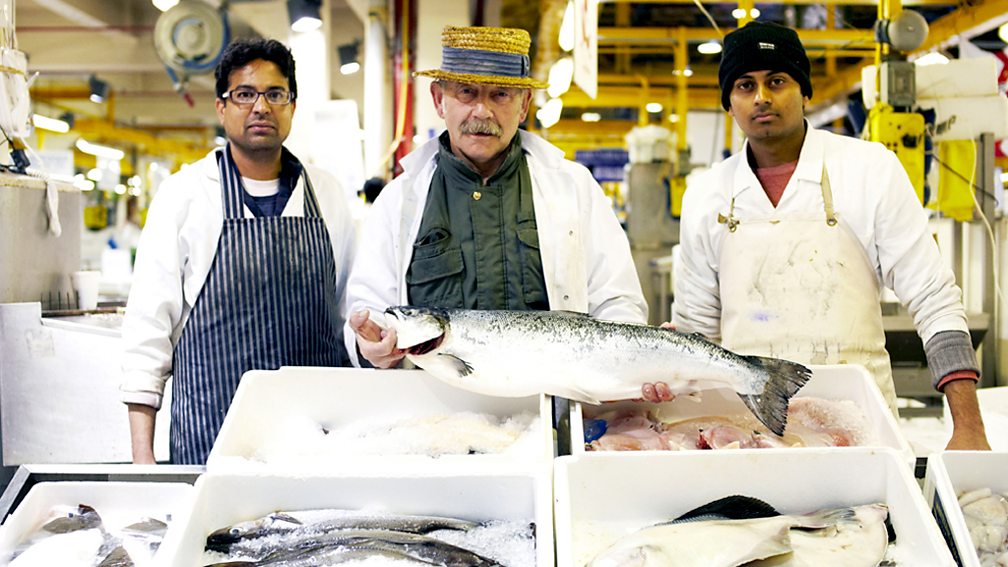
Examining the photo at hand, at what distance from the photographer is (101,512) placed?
1.79m

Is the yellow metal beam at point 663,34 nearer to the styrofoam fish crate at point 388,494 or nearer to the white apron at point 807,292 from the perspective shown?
the white apron at point 807,292

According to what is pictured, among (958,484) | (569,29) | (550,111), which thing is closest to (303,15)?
(569,29)

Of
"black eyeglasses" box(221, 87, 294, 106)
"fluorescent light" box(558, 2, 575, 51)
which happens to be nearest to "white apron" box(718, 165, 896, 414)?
"black eyeglasses" box(221, 87, 294, 106)

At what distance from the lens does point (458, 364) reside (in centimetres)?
199

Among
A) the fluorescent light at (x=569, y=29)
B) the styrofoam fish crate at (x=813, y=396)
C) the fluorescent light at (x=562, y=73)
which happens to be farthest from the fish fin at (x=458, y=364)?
the fluorescent light at (x=562, y=73)

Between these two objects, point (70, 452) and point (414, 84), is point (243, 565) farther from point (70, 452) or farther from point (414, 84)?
point (414, 84)

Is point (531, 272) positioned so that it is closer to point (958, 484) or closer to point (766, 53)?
point (766, 53)

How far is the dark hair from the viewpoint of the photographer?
274 cm

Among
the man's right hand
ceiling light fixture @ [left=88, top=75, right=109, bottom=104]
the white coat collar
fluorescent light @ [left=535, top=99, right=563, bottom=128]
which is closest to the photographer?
the man's right hand

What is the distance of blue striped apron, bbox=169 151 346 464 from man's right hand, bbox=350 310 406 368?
0.65 metres

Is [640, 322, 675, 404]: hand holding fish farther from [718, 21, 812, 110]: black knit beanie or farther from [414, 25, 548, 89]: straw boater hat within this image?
[718, 21, 812, 110]: black knit beanie

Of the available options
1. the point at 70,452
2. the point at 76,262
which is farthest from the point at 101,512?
the point at 76,262

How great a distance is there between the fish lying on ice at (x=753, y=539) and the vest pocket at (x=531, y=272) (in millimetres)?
948

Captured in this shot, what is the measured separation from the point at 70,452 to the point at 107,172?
14.0 metres
